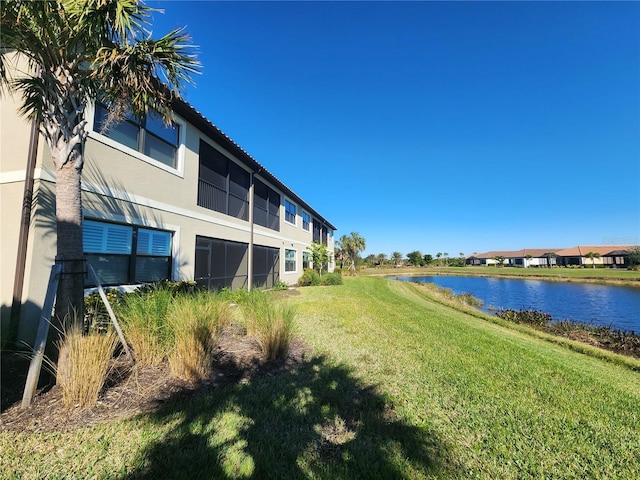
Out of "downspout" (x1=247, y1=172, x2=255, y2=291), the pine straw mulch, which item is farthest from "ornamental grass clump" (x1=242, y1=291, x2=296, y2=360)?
"downspout" (x1=247, y1=172, x2=255, y2=291)

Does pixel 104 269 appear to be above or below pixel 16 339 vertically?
above

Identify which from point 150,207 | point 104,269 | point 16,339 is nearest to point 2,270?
point 16,339

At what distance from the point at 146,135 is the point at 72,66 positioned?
191 inches

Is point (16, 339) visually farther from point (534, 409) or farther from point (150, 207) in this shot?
point (534, 409)

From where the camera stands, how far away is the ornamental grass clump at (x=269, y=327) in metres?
5.04

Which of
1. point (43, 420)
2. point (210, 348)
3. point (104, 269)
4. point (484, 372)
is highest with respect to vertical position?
point (104, 269)

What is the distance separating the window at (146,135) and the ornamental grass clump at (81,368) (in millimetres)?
5413

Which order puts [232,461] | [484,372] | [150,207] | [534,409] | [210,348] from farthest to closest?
[150,207]
[484,372]
[210,348]
[534,409]
[232,461]

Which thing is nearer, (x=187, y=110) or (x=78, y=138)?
(x=78, y=138)

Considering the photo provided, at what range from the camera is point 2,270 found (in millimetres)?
5367

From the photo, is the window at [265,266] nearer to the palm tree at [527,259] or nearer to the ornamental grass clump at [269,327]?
the ornamental grass clump at [269,327]

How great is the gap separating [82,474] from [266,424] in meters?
1.56

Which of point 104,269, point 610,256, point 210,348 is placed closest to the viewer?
point 210,348

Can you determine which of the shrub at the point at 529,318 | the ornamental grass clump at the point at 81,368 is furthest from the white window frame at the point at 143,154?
the shrub at the point at 529,318
